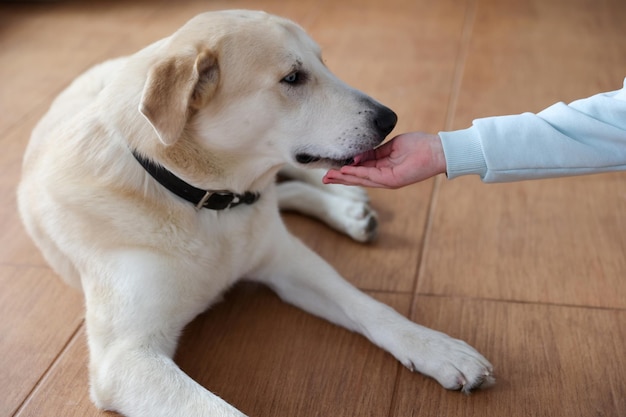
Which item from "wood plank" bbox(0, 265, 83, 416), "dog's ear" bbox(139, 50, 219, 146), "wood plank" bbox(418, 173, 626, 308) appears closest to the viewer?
"dog's ear" bbox(139, 50, 219, 146)

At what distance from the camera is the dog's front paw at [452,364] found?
1636 millimetres

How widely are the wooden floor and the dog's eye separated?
63cm

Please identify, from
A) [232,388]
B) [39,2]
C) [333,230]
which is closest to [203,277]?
[232,388]

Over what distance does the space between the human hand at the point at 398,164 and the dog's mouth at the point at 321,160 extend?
16mm

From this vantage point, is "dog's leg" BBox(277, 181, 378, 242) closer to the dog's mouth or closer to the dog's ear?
the dog's mouth

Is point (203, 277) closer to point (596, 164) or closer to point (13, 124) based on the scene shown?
point (596, 164)

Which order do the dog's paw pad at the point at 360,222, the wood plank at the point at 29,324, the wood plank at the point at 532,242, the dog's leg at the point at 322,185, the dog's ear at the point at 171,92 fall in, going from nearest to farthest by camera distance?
the dog's ear at the point at 171,92 → the wood plank at the point at 29,324 → the wood plank at the point at 532,242 → the dog's paw pad at the point at 360,222 → the dog's leg at the point at 322,185

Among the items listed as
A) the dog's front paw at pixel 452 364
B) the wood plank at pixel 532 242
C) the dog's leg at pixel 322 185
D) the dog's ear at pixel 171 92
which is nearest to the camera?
the dog's ear at pixel 171 92

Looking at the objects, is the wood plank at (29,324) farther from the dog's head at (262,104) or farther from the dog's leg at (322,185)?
the dog's leg at (322,185)

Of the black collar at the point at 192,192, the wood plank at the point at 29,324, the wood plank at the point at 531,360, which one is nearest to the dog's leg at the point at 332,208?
the wood plank at the point at 531,360

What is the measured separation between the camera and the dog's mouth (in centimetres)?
166

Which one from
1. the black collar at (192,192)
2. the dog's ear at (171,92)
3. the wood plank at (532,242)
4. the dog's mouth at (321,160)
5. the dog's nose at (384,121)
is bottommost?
the wood plank at (532,242)

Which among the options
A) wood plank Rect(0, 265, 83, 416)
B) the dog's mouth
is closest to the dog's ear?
the dog's mouth

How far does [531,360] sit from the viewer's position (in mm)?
1731
